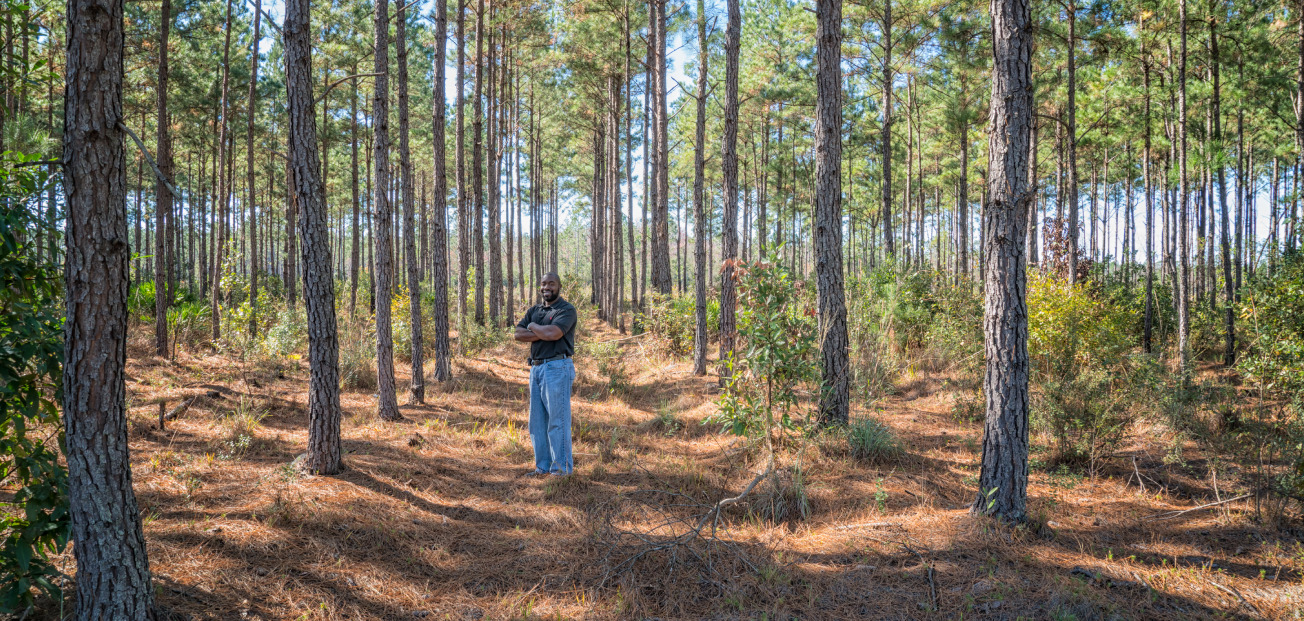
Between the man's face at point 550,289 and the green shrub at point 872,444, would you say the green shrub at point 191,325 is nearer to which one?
the man's face at point 550,289

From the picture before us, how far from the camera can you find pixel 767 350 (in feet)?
16.5

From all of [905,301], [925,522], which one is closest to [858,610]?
[925,522]

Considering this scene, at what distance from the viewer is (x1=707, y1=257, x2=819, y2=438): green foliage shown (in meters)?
5.07

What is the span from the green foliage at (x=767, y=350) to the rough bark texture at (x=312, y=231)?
325 cm

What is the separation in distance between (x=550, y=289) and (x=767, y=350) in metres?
2.02

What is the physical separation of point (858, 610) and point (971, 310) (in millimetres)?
8243

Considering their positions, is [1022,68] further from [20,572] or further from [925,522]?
[20,572]

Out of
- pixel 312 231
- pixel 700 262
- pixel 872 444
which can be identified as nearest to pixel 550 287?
pixel 312 231

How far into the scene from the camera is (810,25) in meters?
14.0

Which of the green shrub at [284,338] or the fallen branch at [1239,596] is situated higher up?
the green shrub at [284,338]

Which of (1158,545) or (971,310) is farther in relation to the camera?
(971,310)

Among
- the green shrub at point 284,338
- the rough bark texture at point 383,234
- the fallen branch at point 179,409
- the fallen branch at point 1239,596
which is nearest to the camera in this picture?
the fallen branch at point 1239,596

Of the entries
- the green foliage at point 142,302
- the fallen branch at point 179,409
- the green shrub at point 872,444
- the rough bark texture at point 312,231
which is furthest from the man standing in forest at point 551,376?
the green foliage at point 142,302

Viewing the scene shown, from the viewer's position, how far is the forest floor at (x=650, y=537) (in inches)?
119
